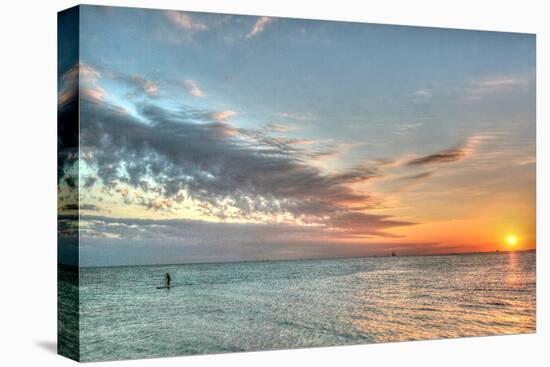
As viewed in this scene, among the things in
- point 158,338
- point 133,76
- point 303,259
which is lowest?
point 158,338

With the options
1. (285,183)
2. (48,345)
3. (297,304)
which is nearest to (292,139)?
(285,183)

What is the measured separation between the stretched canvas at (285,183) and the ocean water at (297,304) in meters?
0.04

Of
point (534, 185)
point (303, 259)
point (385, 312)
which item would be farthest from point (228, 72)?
point (534, 185)

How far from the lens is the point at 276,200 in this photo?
1739 cm

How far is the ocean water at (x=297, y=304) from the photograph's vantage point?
1597cm

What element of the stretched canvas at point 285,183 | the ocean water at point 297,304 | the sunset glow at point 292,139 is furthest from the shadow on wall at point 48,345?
the sunset glow at point 292,139

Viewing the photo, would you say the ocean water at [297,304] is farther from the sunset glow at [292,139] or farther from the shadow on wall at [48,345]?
the shadow on wall at [48,345]

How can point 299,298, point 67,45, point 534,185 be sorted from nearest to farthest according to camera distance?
point 67,45 → point 299,298 → point 534,185

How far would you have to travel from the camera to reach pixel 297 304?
17.4 meters

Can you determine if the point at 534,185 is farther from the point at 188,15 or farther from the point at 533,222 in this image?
the point at 188,15

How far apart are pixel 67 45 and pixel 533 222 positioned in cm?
935

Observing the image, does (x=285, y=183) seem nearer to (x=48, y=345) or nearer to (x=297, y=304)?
(x=297, y=304)

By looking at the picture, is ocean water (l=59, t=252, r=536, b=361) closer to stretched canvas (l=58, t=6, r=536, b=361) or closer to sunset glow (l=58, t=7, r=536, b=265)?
stretched canvas (l=58, t=6, r=536, b=361)

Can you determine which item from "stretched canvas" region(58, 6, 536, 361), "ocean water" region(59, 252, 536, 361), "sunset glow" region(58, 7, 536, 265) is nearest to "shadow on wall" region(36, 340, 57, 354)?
"stretched canvas" region(58, 6, 536, 361)
